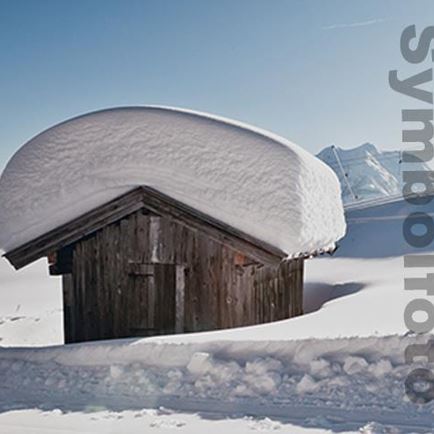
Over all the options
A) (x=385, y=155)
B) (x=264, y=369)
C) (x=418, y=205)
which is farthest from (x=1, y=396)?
(x=385, y=155)

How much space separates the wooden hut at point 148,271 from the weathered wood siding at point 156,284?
14 millimetres

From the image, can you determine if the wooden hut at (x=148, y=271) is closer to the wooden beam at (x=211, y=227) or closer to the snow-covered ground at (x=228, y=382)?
the wooden beam at (x=211, y=227)

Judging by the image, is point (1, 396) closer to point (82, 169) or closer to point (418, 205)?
point (82, 169)

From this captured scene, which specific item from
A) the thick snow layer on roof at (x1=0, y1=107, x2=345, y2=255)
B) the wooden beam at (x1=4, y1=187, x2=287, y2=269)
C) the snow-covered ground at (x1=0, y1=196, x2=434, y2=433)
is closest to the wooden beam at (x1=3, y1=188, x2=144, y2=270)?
the wooden beam at (x1=4, y1=187, x2=287, y2=269)

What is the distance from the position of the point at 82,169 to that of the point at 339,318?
413 cm

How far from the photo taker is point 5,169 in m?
7.45

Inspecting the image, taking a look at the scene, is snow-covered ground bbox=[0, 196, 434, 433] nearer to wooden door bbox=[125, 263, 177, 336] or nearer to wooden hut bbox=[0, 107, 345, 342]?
Answer: wooden hut bbox=[0, 107, 345, 342]

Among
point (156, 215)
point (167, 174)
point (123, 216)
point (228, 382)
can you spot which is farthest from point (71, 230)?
point (228, 382)

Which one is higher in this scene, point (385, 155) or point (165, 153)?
point (385, 155)

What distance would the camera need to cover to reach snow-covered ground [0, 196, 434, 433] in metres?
3.36

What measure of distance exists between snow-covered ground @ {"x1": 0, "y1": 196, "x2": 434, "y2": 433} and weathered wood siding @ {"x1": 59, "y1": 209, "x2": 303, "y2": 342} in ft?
4.97

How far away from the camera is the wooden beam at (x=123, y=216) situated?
6.43 meters

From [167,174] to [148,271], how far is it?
59.8 inches

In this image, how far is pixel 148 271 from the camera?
7199 mm
